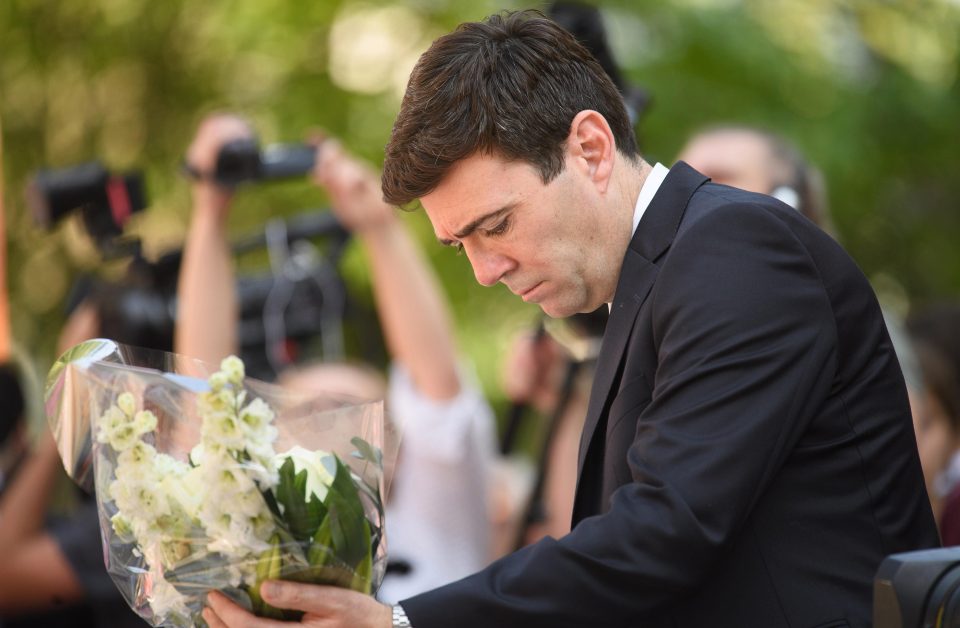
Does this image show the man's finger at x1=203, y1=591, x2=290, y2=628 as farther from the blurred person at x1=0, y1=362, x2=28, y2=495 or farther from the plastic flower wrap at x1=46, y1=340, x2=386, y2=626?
the blurred person at x1=0, y1=362, x2=28, y2=495

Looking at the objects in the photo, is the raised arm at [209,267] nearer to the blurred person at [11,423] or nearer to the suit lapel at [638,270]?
the blurred person at [11,423]

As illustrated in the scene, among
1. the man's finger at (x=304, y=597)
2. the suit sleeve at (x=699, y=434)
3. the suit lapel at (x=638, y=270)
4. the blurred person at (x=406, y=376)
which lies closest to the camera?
the suit sleeve at (x=699, y=434)

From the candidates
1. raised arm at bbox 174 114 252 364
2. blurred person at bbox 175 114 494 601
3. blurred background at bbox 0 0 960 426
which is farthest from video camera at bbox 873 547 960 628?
blurred background at bbox 0 0 960 426

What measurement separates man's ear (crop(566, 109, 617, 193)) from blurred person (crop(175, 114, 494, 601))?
1551 mm

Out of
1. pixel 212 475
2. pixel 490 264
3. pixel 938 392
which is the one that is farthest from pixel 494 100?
pixel 938 392

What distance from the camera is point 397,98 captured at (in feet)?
24.8

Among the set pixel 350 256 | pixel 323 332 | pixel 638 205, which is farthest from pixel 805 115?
pixel 638 205

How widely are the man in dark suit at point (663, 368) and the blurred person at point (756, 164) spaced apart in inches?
51.1

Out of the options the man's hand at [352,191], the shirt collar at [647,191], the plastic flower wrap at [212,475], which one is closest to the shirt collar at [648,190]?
the shirt collar at [647,191]

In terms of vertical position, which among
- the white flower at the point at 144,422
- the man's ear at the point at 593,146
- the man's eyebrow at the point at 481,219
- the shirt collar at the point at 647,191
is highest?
the man's ear at the point at 593,146

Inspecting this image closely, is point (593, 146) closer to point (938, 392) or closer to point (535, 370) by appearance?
point (535, 370)

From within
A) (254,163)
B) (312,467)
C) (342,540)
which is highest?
(254,163)

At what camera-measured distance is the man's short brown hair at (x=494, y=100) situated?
205cm

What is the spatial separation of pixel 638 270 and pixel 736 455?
14.8 inches
